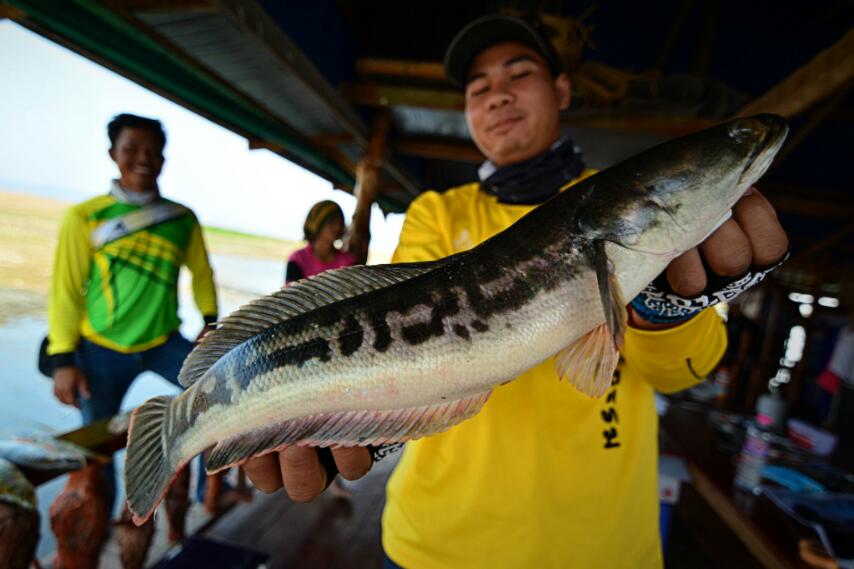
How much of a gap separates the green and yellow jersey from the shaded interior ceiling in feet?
3.62

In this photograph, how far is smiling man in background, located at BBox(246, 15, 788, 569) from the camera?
1305mm

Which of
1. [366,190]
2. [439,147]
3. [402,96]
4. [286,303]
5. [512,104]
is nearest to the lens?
[286,303]

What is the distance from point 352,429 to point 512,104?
58.1 inches

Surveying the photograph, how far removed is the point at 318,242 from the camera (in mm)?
3854

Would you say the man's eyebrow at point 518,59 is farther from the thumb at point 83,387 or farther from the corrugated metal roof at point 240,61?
the thumb at point 83,387

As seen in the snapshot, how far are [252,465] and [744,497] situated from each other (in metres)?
2.87

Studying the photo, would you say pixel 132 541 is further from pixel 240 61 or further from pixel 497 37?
pixel 497 37

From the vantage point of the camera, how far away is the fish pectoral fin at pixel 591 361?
1152mm

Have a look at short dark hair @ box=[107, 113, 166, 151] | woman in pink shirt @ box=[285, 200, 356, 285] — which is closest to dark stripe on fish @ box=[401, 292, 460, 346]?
woman in pink shirt @ box=[285, 200, 356, 285]

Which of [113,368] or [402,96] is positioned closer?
[113,368]

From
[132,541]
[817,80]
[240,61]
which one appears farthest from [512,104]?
[132,541]

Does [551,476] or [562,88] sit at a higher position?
[562,88]

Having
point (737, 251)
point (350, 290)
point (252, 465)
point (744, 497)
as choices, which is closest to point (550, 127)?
point (737, 251)

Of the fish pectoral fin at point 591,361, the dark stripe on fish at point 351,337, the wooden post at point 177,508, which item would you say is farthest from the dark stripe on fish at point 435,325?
the wooden post at point 177,508
